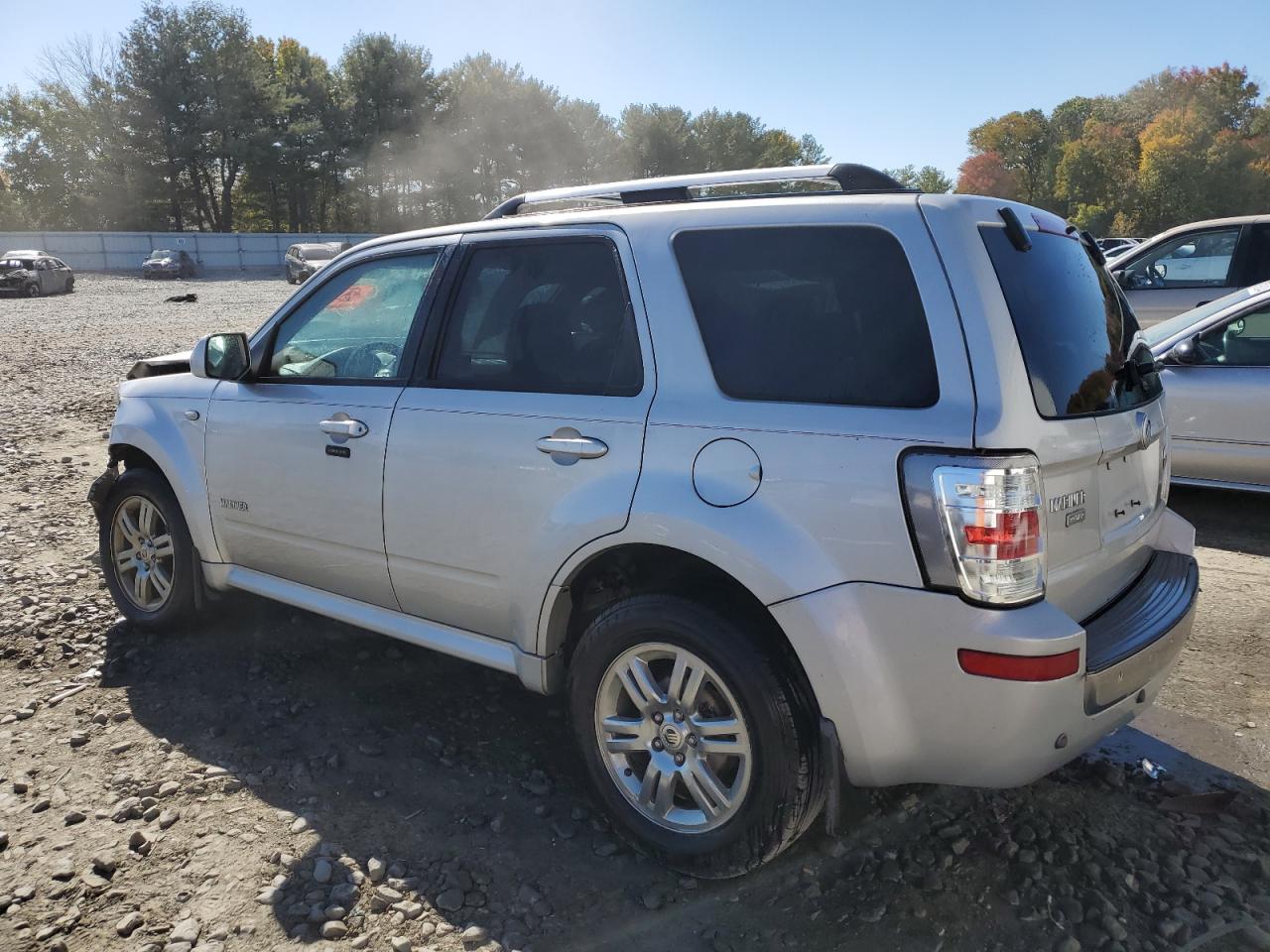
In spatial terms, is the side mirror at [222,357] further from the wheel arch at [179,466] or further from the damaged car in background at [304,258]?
the damaged car in background at [304,258]

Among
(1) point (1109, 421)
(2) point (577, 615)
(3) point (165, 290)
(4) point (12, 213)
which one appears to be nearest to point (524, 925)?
(2) point (577, 615)

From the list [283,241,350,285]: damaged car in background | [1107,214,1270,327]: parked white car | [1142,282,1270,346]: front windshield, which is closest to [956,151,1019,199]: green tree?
[283,241,350,285]: damaged car in background

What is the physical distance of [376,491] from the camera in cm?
342

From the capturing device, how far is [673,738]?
2.79 meters

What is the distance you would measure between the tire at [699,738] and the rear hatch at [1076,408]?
773 millimetres

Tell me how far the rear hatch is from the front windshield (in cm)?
379

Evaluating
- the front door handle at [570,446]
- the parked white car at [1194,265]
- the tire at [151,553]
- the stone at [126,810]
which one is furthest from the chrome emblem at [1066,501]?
the parked white car at [1194,265]

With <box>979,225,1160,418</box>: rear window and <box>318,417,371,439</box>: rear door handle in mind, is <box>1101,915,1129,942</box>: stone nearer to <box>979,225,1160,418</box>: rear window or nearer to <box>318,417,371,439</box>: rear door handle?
<box>979,225,1160,418</box>: rear window

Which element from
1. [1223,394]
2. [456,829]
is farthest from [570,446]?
[1223,394]

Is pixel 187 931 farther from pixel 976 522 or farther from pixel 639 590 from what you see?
pixel 976 522

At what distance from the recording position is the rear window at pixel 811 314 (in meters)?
2.43

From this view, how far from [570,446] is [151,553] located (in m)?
2.70

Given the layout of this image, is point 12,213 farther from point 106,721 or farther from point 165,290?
point 106,721

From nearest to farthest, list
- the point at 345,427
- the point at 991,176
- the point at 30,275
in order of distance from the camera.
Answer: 1. the point at 345,427
2. the point at 30,275
3. the point at 991,176
